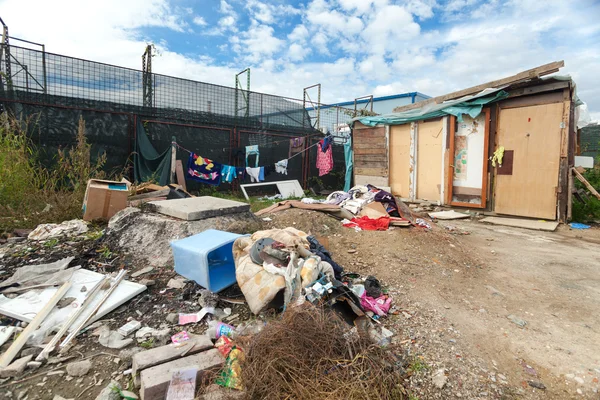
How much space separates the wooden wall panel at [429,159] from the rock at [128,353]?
6871 millimetres

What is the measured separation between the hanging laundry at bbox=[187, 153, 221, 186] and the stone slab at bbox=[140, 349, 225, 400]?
6.47 metres

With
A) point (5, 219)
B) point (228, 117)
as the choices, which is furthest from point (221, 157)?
point (5, 219)

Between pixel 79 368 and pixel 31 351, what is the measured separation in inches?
16.7

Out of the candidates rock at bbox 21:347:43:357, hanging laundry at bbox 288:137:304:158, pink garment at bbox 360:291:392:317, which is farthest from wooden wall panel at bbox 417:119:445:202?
rock at bbox 21:347:43:357

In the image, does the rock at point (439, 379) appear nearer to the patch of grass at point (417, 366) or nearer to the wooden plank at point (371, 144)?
the patch of grass at point (417, 366)

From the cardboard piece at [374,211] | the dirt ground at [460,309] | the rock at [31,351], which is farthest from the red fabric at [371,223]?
the rock at [31,351]

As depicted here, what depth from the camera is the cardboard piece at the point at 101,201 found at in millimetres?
4891

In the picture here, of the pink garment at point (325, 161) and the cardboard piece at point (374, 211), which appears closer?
the cardboard piece at point (374, 211)

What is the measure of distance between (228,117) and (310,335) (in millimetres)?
8188

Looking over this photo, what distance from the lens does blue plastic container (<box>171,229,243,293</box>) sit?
282 cm

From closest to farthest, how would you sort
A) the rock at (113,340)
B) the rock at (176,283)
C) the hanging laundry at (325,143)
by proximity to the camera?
the rock at (113,340) → the rock at (176,283) → the hanging laundry at (325,143)

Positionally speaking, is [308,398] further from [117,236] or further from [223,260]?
[117,236]

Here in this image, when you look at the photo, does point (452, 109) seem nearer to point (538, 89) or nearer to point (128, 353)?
point (538, 89)

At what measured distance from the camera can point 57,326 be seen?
2412 mm
